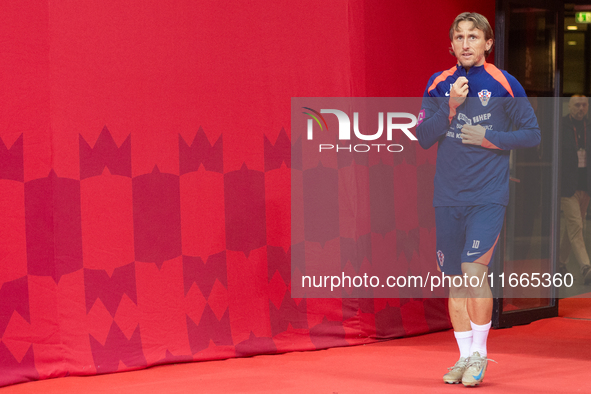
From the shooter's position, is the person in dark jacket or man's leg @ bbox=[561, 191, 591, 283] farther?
man's leg @ bbox=[561, 191, 591, 283]

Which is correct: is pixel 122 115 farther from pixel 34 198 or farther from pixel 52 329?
pixel 52 329

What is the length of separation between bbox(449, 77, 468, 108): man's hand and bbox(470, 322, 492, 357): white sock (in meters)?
0.94

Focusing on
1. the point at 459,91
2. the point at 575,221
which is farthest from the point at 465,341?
the point at 575,221

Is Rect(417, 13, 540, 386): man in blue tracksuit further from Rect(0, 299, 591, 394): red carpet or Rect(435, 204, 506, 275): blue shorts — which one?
Rect(0, 299, 591, 394): red carpet

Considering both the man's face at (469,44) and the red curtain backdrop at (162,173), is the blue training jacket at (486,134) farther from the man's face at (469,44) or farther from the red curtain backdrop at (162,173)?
the red curtain backdrop at (162,173)

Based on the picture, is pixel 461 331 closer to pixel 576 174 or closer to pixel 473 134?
pixel 473 134

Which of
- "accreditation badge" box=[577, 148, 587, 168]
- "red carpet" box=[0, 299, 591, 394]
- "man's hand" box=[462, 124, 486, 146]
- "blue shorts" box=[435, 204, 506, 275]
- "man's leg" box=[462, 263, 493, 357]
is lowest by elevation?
"red carpet" box=[0, 299, 591, 394]

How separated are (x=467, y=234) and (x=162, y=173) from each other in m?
1.49

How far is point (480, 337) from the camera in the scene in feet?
9.37

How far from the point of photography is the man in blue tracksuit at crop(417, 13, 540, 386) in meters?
2.82

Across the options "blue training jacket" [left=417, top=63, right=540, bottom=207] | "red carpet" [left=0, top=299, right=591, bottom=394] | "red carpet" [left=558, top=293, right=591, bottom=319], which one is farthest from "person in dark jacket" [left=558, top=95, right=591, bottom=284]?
"blue training jacket" [left=417, top=63, right=540, bottom=207]

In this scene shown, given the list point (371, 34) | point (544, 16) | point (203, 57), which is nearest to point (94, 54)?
point (203, 57)

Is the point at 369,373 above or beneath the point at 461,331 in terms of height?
beneath

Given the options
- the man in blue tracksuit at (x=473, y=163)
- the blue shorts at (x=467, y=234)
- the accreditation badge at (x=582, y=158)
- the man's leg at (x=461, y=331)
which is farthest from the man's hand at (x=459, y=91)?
the accreditation badge at (x=582, y=158)
